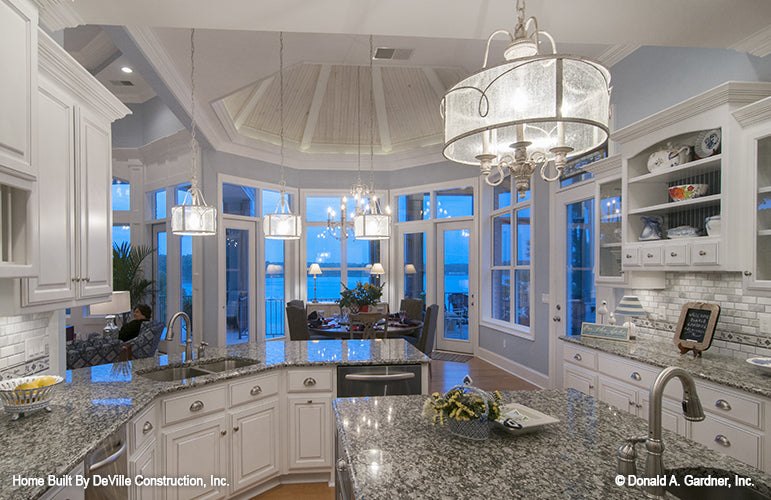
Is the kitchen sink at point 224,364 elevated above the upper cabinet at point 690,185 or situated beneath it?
situated beneath

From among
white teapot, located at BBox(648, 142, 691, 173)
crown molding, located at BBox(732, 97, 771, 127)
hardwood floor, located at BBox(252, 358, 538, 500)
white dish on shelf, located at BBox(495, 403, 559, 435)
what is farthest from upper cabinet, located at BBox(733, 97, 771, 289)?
hardwood floor, located at BBox(252, 358, 538, 500)

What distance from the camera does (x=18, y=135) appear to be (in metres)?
1.70

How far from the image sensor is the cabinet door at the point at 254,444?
2914 millimetres

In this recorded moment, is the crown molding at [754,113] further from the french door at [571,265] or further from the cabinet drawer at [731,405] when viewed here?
the french door at [571,265]

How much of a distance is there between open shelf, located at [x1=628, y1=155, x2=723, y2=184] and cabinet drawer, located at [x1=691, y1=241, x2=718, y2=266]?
541mm

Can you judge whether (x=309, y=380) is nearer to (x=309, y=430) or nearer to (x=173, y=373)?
(x=309, y=430)

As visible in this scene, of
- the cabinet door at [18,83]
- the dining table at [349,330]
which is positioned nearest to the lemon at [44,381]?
the cabinet door at [18,83]

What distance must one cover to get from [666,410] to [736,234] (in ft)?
3.97

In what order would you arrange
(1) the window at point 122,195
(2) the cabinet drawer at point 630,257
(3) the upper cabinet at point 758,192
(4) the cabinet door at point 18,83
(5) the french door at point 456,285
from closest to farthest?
(4) the cabinet door at point 18,83 < (3) the upper cabinet at point 758,192 < (2) the cabinet drawer at point 630,257 < (5) the french door at point 456,285 < (1) the window at point 122,195

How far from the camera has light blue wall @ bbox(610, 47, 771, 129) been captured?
3.13 meters

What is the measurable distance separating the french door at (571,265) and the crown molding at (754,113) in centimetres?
198

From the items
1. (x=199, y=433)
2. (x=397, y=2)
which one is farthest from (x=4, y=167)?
(x=397, y=2)

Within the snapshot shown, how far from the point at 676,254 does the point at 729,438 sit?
4.26 feet

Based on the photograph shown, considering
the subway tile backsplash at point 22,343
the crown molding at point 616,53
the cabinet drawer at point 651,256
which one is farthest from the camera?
the crown molding at point 616,53
